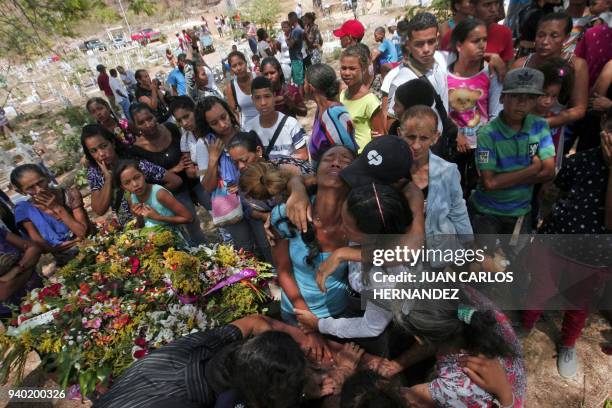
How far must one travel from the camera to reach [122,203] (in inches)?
138

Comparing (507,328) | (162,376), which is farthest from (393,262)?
(162,376)

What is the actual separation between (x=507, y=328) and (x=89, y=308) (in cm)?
259

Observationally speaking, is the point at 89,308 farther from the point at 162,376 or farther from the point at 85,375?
the point at 162,376

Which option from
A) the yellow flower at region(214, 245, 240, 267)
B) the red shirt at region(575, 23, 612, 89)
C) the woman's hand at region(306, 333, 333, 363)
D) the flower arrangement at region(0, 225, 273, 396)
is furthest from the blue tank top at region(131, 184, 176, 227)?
the red shirt at region(575, 23, 612, 89)

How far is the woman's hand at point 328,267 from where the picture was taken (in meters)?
2.02

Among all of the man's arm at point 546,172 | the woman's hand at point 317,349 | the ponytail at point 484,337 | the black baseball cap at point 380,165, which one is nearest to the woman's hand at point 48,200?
the woman's hand at point 317,349

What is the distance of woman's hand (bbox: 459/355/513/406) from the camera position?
1.65 meters

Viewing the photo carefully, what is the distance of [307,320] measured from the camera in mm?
2398

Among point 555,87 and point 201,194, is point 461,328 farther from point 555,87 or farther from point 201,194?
point 201,194

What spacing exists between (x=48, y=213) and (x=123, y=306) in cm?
191

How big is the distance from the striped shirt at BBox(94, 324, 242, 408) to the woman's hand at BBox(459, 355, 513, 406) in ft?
4.23

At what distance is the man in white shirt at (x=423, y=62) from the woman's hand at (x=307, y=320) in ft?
6.35

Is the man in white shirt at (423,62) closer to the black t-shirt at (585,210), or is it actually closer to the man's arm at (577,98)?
the man's arm at (577,98)

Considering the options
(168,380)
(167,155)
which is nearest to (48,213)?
(167,155)
